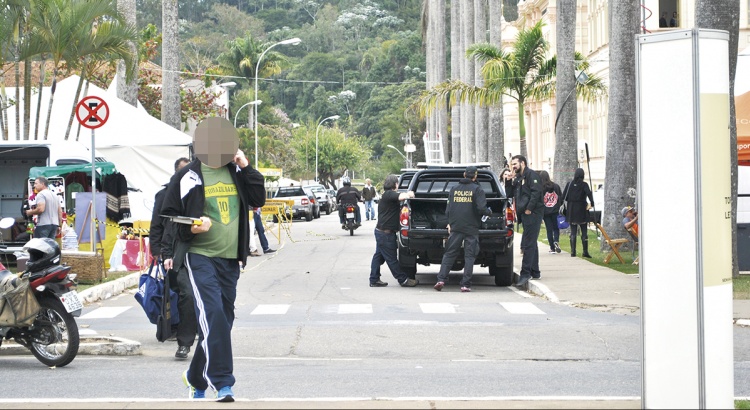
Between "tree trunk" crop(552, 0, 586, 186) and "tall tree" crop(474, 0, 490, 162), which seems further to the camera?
"tall tree" crop(474, 0, 490, 162)

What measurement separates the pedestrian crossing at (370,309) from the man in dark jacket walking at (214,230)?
7362 mm

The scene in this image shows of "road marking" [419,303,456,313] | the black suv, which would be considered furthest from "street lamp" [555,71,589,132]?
"road marking" [419,303,456,313]

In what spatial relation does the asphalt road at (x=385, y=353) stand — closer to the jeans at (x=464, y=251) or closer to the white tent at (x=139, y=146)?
the jeans at (x=464, y=251)

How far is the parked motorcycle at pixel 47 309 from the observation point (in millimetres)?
10711

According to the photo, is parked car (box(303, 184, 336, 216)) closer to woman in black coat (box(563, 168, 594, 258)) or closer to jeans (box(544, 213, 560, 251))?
jeans (box(544, 213, 560, 251))

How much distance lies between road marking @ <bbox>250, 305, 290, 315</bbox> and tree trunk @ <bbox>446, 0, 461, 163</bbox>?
42162 mm

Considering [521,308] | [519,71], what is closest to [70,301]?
[521,308]

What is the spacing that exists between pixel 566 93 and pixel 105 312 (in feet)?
59.6

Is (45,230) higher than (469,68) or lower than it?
lower

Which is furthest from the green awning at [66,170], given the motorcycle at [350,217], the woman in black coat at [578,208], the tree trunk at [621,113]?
the motorcycle at [350,217]

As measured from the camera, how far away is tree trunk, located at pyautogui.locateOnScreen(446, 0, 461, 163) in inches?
2295

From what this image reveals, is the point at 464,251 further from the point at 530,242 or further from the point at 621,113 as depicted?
the point at 621,113

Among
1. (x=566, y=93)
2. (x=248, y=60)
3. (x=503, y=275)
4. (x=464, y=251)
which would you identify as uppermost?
(x=248, y=60)

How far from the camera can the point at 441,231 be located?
18703mm
